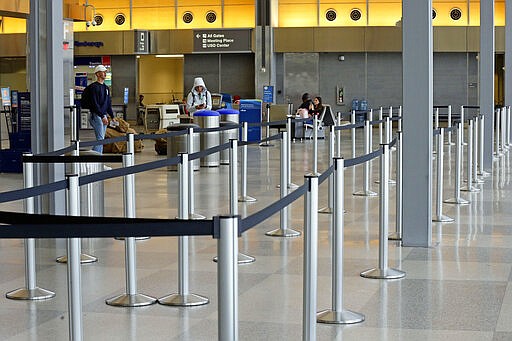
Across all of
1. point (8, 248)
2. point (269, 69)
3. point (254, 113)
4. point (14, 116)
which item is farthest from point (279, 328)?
point (269, 69)

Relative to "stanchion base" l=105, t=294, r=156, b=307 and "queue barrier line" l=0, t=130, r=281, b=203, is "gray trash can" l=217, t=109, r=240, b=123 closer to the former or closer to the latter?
"queue barrier line" l=0, t=130, r=281, b=203

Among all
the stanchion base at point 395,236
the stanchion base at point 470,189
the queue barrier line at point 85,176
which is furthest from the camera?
the stanchion base at point 470,189

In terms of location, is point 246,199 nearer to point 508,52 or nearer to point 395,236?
point 395,236

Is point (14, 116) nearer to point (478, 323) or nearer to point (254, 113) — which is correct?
point (254, 113)

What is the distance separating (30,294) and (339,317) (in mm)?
2530

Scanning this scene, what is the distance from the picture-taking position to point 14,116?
74.1 ft

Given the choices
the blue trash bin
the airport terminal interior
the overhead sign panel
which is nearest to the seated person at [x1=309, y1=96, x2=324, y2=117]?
the airport terminal interior

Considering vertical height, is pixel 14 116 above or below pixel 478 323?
above

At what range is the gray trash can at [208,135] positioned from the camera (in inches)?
831

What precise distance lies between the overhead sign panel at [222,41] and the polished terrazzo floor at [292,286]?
28472 millimetres

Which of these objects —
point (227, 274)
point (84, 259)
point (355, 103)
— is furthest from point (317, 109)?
point (227, 274)

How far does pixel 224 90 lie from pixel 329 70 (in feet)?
14.7

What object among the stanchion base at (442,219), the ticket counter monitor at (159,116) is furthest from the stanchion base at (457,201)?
the ticket counter monitor at (159,116)

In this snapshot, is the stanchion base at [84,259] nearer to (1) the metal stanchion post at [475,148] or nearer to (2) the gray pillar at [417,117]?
(2) the gray pillar at [417,117]
